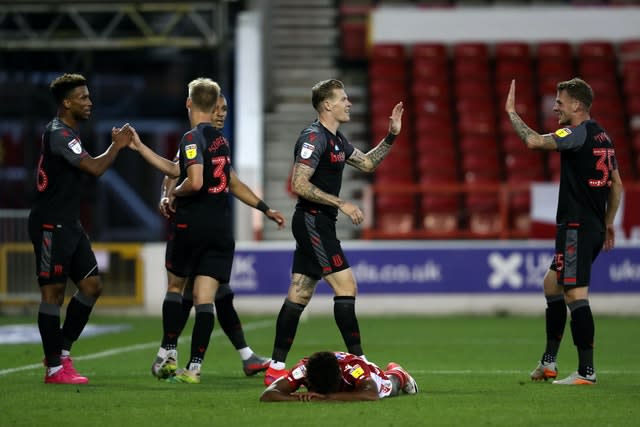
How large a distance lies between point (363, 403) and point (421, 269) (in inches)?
369

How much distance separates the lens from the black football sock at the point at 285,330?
27.6ft

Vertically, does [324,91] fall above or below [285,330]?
above

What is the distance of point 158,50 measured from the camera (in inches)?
1092

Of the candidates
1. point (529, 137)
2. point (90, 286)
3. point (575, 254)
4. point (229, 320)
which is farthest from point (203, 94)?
point (575, 254)

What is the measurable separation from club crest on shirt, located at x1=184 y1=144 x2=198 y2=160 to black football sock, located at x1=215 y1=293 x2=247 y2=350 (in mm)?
1376

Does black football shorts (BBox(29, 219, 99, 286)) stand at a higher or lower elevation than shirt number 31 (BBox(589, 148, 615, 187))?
lower

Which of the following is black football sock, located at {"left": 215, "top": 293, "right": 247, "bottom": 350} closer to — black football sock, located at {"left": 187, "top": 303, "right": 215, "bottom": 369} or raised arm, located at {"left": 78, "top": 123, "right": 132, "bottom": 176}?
black football sock, located at {"left": 187, "top": 303, "right": 215, "bottom": 369}

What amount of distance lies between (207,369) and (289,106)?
12347mm

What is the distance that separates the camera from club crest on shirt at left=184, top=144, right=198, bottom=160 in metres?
8.41

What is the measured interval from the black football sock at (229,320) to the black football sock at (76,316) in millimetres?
946

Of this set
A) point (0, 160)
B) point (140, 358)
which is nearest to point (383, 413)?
point (140, 358)

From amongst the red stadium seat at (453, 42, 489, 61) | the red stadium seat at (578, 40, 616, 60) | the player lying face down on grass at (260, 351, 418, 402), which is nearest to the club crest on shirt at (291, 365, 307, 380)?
the player lying face down on grass at (260, 351, 418, 402)

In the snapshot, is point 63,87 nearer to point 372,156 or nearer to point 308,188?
point 308,188

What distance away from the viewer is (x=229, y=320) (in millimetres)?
9406
